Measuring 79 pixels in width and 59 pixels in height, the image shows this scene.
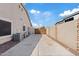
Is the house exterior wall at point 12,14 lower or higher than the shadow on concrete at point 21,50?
higher

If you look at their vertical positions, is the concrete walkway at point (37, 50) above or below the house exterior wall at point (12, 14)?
below

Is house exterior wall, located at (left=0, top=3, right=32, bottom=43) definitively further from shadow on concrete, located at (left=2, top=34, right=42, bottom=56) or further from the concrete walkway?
the concrete walkway

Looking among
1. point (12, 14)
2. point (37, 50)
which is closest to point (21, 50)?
point (37, 50)

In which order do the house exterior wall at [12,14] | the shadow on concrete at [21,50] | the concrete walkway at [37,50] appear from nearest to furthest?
1. the shadow on concrete at [21,50]
2. the concrete walkway at [37,50]
3. the house exterior wall at [12,14]

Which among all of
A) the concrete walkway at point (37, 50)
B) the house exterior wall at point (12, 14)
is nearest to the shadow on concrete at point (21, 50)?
the concrete walkway at point (37, 50)

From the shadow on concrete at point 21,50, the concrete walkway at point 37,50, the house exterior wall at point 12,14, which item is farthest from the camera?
the house exterior wall at point 12,14

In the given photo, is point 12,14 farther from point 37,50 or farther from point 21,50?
point 37,50

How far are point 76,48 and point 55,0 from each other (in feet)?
8.38

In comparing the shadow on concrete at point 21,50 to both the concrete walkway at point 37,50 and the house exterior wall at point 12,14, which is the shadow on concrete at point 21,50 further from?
the house exterior wall at point 12,14

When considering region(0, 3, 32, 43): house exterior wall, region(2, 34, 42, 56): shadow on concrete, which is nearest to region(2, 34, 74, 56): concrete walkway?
region(2, 34, 42, 56): shadow on concrete

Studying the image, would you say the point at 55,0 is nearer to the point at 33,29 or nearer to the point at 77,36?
the point at 77,36

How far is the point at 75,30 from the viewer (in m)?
→ 7.43

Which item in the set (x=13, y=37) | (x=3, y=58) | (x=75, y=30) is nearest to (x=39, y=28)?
(x=13, y=37)

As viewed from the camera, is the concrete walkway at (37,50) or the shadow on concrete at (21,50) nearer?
the shadow on concrete at (21,50)
